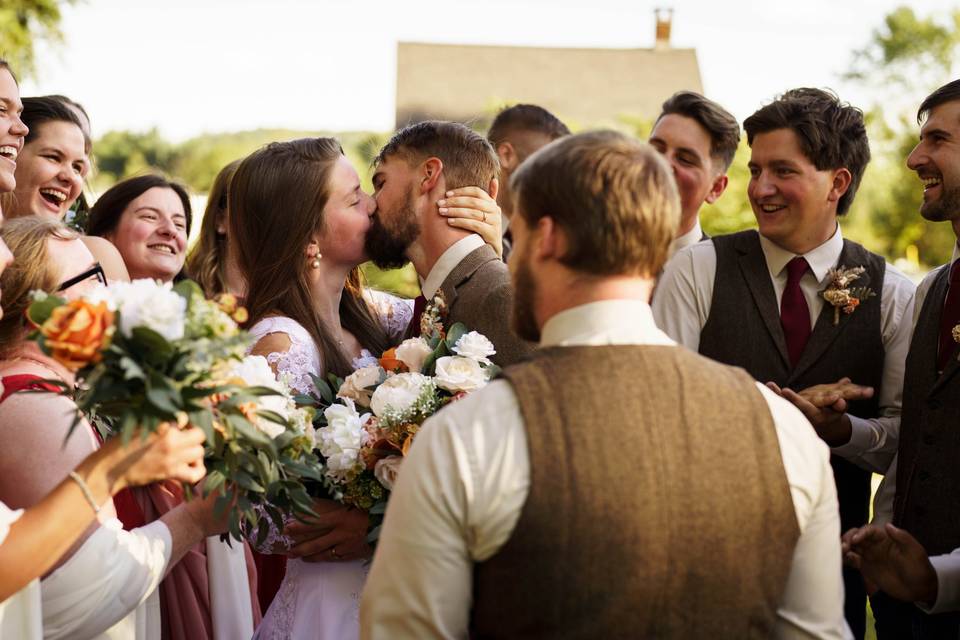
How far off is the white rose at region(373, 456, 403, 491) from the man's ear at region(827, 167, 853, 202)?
246 centimetres

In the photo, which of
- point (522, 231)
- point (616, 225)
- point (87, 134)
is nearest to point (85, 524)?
point (522, 231)

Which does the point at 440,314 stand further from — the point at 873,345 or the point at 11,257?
the point at 873,345

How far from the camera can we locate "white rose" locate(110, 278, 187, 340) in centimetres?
241

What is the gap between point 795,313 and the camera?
14.4 feet

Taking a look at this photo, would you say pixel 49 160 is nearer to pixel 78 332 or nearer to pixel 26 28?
pixel 78 332

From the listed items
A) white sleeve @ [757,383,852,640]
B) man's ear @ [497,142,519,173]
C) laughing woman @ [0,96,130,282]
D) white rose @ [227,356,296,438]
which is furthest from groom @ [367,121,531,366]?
man's ear @ [497,142,519,173]

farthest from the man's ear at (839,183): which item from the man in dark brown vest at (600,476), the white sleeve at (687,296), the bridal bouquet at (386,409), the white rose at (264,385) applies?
the white rose at (264,385)

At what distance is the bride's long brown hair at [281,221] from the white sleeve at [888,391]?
2112mm

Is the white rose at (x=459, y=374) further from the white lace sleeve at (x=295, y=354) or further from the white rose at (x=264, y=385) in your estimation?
the white lace sleeve at (x=295, y=354)

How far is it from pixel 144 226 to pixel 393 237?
2.37m

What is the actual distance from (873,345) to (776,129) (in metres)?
1.06

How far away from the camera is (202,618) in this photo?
3.96 metres

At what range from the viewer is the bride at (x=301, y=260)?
3.77m

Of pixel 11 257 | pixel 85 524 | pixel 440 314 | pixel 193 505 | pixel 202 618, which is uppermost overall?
pixel 11 257
